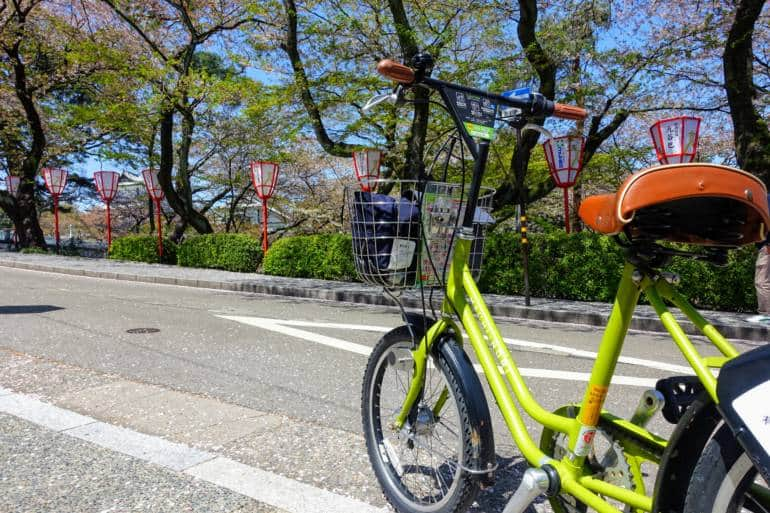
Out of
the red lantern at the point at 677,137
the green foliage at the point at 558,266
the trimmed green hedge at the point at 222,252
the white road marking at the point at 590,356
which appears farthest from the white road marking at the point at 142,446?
the trimmed green hedge at the point at 222,252

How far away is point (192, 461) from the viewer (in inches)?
111

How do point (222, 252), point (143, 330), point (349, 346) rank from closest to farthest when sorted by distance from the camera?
point (349, 346)
point (143, 330)
point (222, 252)

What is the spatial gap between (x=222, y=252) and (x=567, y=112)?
16483mm

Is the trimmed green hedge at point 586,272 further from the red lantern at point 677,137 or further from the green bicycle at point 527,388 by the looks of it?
the green bicycle at point 527,388

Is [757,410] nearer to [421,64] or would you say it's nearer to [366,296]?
[421,64]

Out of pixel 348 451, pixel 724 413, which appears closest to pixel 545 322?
pixel 348 451

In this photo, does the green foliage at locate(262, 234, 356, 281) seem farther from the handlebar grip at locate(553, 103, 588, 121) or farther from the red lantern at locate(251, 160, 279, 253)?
the handlebar grip at locate(553, 103, 588, 121)

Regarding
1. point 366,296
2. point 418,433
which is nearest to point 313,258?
point 366,296

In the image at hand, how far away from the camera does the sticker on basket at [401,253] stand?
219 cm

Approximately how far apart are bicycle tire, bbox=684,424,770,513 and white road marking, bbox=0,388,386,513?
1426 mm

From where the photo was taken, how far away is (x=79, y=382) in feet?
13.8

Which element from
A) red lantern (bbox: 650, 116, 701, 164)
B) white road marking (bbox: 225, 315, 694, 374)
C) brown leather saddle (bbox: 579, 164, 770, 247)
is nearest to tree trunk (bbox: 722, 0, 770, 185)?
red lantern (bbox: 650, 116, 701, 164)

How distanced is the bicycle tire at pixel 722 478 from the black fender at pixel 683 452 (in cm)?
4

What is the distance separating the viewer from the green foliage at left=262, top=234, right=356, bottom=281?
14.0 meters
